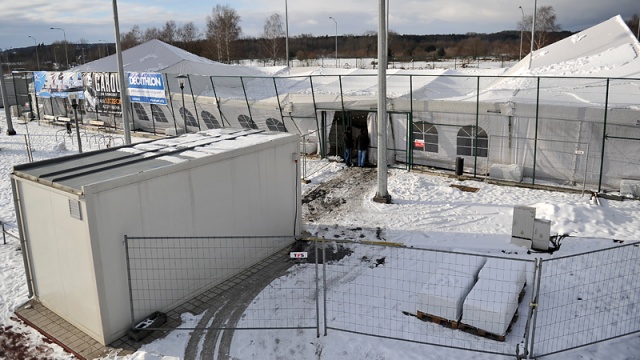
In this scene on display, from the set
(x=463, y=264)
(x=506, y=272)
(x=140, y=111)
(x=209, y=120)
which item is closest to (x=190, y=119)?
(x=209, y=120)

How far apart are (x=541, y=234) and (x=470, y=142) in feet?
22.8

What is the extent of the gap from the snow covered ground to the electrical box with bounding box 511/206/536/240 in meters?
0.36

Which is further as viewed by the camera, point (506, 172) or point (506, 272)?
point (506, 172)

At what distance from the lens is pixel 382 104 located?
14.4m

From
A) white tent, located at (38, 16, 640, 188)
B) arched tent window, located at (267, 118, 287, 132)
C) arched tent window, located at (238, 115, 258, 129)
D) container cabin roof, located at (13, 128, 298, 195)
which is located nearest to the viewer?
container cabin roof, located at (13, 128, 298, 195)

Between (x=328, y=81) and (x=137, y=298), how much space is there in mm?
22345

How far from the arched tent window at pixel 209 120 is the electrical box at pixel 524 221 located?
17.2 meters

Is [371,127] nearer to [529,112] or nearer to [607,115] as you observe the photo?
[529,112]

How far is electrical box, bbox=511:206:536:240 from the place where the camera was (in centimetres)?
1147

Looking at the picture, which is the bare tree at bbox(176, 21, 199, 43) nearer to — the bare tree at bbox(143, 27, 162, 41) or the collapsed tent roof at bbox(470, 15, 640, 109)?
the bare tree at bbox(143, 27, 162, 41)

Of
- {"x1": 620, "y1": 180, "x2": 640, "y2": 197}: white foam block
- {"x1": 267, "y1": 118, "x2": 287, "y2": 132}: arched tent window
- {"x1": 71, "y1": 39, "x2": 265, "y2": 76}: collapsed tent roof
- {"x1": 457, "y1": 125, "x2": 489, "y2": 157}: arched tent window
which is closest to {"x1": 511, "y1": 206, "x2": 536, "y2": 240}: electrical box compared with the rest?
{"x1": 620, "y1": 180, "x2": 640, "y2": 197}: white foam block

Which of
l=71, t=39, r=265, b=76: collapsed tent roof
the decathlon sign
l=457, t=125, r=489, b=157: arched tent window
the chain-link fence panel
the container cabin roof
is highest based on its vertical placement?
l=71, t=39, r=265, b=76: collapsed tent roof

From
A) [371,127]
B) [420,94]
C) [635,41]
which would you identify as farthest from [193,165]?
[635,41]

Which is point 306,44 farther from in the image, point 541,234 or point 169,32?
point 541,234
